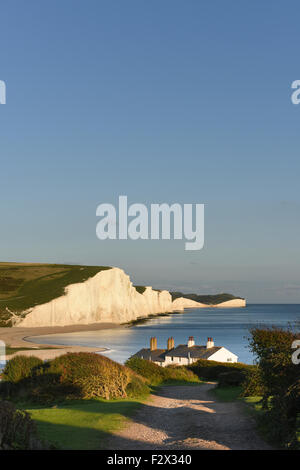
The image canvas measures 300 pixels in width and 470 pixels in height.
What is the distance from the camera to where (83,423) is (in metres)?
18.6

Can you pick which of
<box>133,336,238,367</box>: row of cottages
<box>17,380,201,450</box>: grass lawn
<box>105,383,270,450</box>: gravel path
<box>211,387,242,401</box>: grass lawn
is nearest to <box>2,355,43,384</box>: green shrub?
<box>17,380,201,450</box>: grass lawn

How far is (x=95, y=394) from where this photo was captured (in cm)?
2692

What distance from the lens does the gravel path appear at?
15562mm

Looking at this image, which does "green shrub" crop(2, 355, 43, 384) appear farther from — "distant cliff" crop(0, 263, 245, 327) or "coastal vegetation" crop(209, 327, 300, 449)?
"distant cliff" crop(0, 263, 245, 327)

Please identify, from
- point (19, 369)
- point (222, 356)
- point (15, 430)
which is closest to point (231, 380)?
point (19, 369)

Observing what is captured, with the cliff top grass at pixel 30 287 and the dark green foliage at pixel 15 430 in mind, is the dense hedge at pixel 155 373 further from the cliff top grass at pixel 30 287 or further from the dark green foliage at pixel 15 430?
the cliff top grass at pixel 30 287

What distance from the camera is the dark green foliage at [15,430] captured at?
1259 cm

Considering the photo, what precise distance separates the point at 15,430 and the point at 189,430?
7389 millimetres

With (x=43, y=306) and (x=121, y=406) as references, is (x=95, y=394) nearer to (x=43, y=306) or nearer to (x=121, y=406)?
(x=121, y=406)

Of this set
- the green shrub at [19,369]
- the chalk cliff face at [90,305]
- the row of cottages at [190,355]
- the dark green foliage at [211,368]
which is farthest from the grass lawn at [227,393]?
the chalk cliff face at [90,305]

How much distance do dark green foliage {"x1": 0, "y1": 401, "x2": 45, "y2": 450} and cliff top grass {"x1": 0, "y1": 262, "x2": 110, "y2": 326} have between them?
125712mm

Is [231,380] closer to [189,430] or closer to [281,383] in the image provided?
[189,430]
